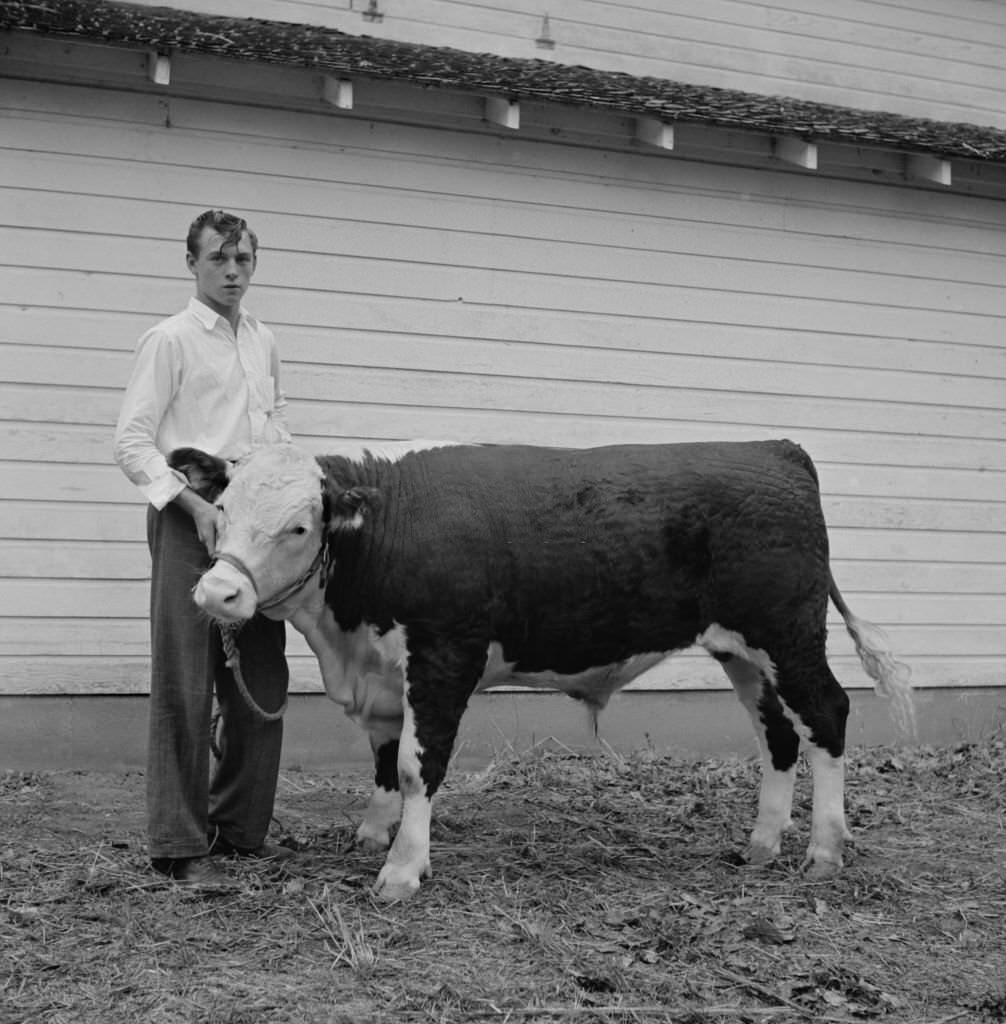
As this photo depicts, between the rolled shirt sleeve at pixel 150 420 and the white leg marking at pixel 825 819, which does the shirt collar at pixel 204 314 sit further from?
the white leg marking at pixel 825 819

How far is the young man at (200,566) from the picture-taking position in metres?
5.41

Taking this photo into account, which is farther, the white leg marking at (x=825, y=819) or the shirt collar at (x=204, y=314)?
the white leg marking at (x=825, y=819)

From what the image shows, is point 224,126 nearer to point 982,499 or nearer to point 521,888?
point 521,888

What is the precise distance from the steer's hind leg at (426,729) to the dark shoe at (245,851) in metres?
0.52

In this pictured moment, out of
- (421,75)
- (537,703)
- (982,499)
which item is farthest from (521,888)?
(982,499)

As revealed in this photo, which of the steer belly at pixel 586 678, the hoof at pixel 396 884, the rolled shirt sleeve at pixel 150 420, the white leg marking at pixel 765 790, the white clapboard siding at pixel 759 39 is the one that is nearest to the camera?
the rolled shirt sleeve at pixel 150 420

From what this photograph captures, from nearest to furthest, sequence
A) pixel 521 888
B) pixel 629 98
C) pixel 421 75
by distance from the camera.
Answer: pixel 521 888 → pixel 421 75 → pixel 629 98

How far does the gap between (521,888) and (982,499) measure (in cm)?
543

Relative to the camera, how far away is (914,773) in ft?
28.2

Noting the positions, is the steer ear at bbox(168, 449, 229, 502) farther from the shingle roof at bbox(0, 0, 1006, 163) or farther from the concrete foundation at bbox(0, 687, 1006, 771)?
the shingle roof at bbox(0, 0, 1006, 163)

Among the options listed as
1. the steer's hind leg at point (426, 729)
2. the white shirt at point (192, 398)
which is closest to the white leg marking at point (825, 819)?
the steer's hind leg at point (426, 729)

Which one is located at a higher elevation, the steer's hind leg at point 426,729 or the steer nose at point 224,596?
the steer nose at point 224,596

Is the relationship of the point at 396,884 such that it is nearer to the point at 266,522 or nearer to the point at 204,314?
the point at 266,522

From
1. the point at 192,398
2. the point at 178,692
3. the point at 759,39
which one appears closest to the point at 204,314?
the point at 192,398
